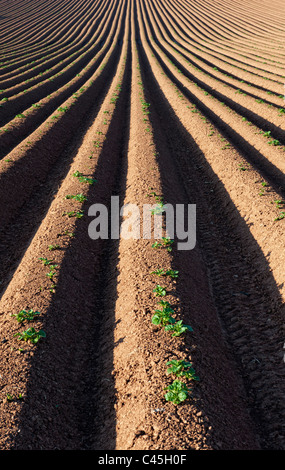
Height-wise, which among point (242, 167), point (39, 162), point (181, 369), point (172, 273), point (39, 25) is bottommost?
point (181, 369)

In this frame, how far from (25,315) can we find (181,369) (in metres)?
3.28

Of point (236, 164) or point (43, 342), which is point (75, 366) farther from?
point (236, 164)

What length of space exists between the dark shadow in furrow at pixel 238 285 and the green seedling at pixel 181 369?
45 cm

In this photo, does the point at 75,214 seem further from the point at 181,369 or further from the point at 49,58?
the point at 49,58

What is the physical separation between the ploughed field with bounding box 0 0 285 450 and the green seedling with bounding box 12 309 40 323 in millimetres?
30

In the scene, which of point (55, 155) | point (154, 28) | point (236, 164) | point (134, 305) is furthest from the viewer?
point (154, 28)

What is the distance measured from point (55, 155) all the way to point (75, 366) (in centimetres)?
1180

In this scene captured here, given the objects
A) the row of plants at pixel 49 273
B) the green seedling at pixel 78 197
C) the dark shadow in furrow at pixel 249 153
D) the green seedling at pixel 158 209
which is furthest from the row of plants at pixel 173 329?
the dark shadow in furrow at pixel 249 153

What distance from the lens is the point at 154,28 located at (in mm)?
62188

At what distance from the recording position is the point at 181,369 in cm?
566

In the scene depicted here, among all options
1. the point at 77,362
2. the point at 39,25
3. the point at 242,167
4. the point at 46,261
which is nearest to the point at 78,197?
the point at 46,261

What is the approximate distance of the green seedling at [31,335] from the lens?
6375 mm

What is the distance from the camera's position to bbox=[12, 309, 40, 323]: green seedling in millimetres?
6805
